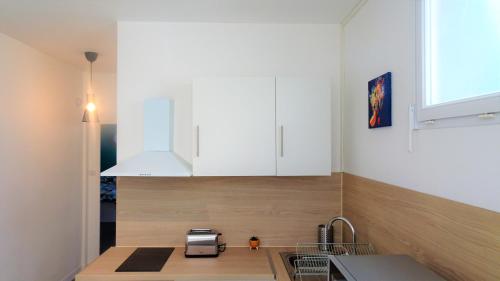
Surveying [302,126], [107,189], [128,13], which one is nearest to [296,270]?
[302,126]

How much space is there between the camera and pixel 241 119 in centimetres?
229

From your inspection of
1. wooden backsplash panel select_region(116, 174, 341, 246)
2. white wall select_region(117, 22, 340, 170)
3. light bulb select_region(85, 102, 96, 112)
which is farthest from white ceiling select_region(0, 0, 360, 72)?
wooden backsplash panel select_region(116, 174, 341, 246)

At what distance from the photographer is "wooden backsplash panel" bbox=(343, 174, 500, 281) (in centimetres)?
114

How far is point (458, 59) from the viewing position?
4.25 ft

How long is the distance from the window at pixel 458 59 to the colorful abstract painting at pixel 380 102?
0.30 metres

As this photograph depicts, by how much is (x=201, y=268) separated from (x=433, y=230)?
1.40m

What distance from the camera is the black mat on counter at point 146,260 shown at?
216 cm

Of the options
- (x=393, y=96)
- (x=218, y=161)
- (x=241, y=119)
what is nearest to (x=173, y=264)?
(x=218, y=161)

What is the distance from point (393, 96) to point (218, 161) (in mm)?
1165

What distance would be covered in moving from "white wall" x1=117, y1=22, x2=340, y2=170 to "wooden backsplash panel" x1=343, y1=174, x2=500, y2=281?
0.71 m

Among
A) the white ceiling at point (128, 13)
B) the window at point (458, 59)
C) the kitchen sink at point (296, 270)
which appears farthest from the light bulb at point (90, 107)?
the window at point (458, 59)

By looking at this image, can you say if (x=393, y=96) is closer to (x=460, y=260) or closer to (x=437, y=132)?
(x=437, y=132)

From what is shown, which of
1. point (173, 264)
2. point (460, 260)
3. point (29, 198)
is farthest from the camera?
point (29, 198)

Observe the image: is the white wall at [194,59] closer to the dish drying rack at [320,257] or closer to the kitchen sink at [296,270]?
the dish drying rack at [320,257]
